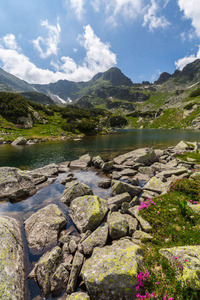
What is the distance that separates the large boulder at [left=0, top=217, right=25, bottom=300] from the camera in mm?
5225

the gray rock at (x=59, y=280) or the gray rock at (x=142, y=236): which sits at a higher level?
the gray rock at (x=142, y=236)

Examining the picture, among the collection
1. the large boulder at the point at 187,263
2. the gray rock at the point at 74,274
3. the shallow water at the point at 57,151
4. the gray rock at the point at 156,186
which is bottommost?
the shallow water at the point at 57,151

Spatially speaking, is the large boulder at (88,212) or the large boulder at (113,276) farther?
the large boulder at (88,212)

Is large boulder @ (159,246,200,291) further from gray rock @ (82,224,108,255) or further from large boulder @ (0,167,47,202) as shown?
large boulder @ (0,167,47,202)

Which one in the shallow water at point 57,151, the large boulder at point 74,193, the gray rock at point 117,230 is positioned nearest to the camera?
the gray rock at point 117,230

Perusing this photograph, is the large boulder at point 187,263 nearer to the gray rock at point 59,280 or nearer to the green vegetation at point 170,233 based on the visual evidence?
the green vegetation at point 170,233

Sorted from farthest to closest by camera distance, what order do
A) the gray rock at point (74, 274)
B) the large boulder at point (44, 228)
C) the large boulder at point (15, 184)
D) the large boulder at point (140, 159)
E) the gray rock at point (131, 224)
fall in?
the large boulder at point (140, 159), the large boulder at point (15, 184), the gray rock at point (131, 224), the large boulder at point (44, 228), the gray rock at point (74, 274)

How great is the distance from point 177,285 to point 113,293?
2604 mm

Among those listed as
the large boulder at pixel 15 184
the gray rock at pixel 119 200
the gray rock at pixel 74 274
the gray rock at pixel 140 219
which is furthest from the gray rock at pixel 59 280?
the large boulder at pixel 15 184

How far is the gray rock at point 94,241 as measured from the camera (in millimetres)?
7578

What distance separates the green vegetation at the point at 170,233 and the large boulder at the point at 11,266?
18.2 ft

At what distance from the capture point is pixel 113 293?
5094 mm

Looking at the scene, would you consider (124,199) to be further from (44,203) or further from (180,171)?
(180,171)

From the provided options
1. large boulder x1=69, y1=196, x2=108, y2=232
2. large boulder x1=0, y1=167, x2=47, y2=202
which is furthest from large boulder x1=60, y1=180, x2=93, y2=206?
large boulder x1=0, y1=167, x2=47, y2=202
